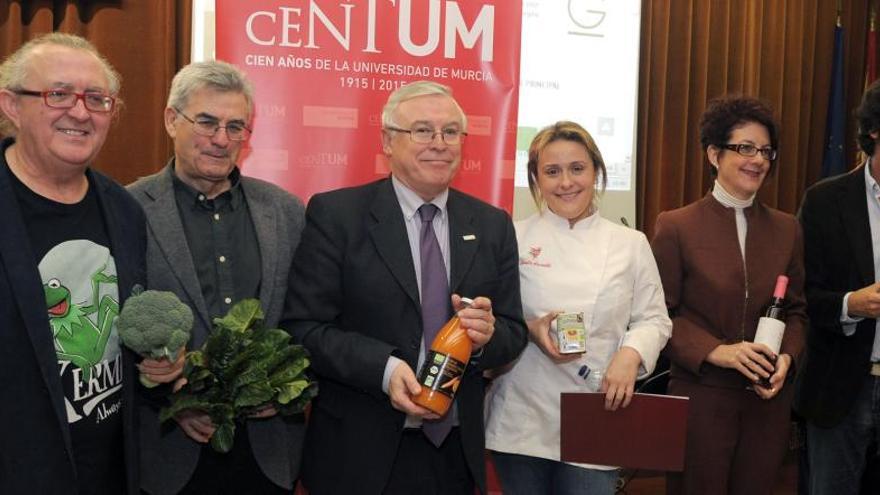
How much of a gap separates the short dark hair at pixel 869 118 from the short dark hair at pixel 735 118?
398mm

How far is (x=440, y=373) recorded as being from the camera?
1.93m

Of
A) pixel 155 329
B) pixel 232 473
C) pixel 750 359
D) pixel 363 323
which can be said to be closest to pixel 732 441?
pixel 750 359

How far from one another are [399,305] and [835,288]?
1.62 metres

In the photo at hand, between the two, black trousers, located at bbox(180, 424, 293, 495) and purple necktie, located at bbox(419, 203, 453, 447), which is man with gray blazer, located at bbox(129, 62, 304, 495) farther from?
purple necktie, located at bbox(419, 203, 453, 447)

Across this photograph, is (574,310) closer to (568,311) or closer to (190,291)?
(568,311)

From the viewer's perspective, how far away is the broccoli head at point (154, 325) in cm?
171

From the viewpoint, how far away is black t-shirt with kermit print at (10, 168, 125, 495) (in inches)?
68.1

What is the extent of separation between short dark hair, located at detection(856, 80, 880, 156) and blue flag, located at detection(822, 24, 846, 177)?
2977 mm

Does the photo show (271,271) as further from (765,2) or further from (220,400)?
(765,2)

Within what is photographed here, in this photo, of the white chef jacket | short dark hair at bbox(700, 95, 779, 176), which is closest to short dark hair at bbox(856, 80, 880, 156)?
short dark hair at bbox(700, 95, 779, 176)

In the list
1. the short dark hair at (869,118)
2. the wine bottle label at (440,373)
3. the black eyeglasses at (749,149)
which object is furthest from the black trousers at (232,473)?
the short dark hair at (869,118)

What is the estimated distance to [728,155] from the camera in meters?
2.69

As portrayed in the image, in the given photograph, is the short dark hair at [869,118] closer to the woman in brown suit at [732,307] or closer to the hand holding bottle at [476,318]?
the woman in brown suit at [732,307]

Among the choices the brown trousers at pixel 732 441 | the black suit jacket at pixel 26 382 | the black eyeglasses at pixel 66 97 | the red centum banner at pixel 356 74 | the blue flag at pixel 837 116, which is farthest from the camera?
the blue flag at pixel 837 116
